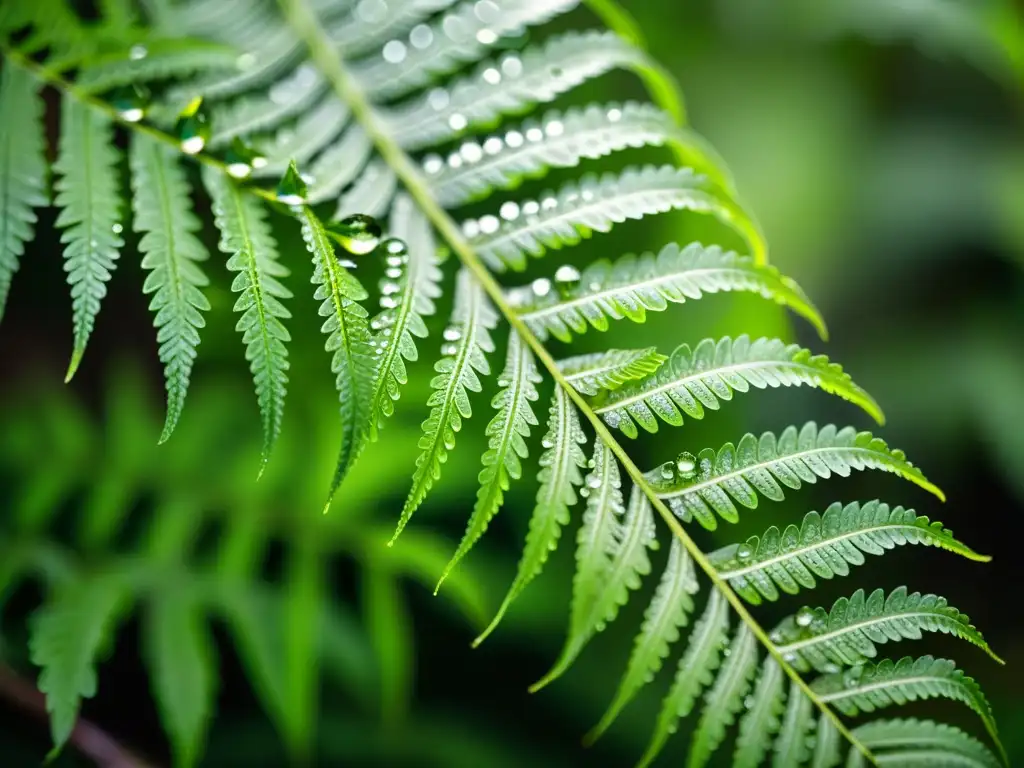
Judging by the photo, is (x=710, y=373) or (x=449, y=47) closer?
(x=710, y=373)

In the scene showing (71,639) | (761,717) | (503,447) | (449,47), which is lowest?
(761,717)

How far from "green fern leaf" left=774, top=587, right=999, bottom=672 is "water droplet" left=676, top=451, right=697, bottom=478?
0.21 metres

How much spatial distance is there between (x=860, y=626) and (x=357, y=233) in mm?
784

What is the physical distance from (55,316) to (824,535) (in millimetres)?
2003

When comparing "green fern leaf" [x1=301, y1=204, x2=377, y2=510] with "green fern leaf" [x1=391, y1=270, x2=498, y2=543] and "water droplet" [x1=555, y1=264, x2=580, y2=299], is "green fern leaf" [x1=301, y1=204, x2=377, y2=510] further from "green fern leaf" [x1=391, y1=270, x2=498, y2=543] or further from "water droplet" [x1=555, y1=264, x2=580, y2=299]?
"water droplet" [x1=555, y1=264, x2=580, y2=299]

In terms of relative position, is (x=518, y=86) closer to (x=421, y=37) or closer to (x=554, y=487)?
(x=421, y=37)

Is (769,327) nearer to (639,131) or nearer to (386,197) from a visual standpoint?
(639,131)

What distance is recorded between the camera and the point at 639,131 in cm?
114

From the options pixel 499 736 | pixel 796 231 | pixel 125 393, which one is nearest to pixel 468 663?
pixel 499 736

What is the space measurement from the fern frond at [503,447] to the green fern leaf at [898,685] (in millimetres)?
458

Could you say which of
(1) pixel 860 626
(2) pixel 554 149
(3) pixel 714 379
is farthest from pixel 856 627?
(2) pixel 554 149

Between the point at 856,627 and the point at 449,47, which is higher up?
the point at 449,47

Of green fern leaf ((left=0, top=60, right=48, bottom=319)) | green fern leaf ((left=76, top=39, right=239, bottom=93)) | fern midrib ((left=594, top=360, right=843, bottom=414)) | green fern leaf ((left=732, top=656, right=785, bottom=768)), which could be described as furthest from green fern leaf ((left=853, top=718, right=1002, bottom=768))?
green fern leaf ((left=76, top=39, right=239, bottom=93))

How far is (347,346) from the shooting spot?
87cm
